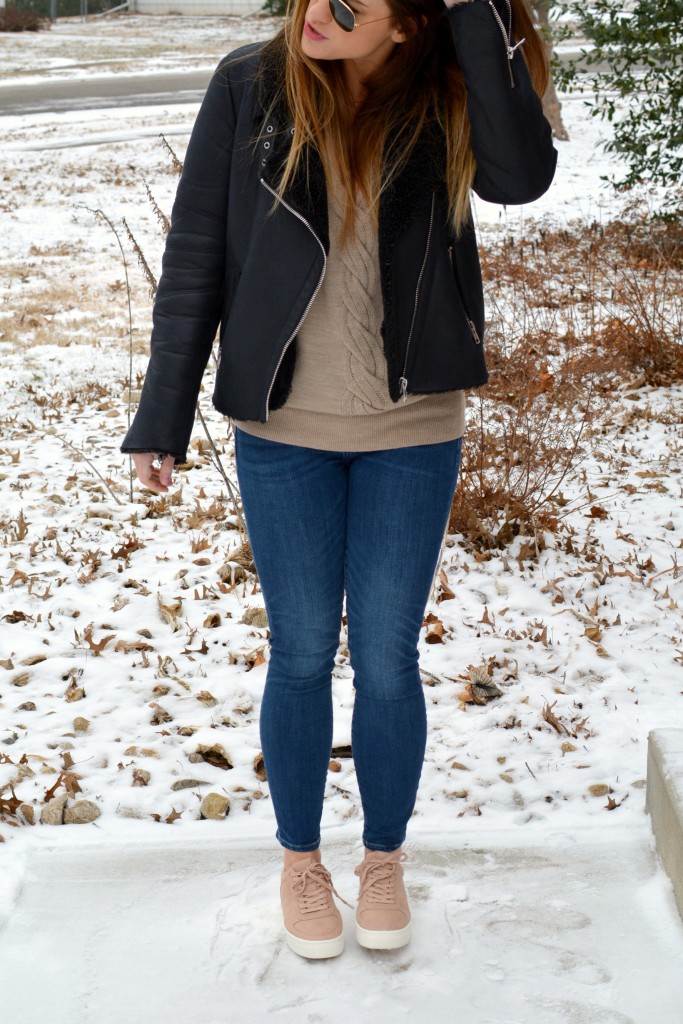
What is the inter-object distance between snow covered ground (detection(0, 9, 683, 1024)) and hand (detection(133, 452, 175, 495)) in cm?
101

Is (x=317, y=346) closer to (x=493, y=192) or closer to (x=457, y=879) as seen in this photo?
(x=493, y=192)

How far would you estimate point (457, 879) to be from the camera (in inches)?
99.0

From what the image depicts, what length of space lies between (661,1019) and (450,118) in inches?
69.5

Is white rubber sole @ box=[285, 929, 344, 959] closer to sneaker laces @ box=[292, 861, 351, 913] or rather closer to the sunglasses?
sneaker laces @ box=[292, 861, 351, 913]

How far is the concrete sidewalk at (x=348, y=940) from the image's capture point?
82.7 inches

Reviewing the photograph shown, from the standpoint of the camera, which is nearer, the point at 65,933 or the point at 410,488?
the point at 410,488

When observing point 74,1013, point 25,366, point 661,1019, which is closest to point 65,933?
point 74,1013

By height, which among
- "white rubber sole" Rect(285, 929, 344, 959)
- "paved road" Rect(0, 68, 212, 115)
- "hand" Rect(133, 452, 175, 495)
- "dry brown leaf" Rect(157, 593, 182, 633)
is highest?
"paved road" Rect(0, 68, 212, 115)

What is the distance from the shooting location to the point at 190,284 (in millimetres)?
2055

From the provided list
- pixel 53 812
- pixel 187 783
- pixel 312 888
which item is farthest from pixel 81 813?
pixel 312 888

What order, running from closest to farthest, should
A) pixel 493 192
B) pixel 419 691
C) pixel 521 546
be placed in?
pixel 493 192
pixel 419 691
pixel 521 546

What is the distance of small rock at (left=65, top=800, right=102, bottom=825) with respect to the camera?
2.83m

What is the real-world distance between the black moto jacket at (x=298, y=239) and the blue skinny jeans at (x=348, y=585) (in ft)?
0.50

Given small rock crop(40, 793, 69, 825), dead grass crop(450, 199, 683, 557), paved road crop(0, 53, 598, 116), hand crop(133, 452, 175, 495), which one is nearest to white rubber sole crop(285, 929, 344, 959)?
small rock crop(40, 793, 69, 825)
